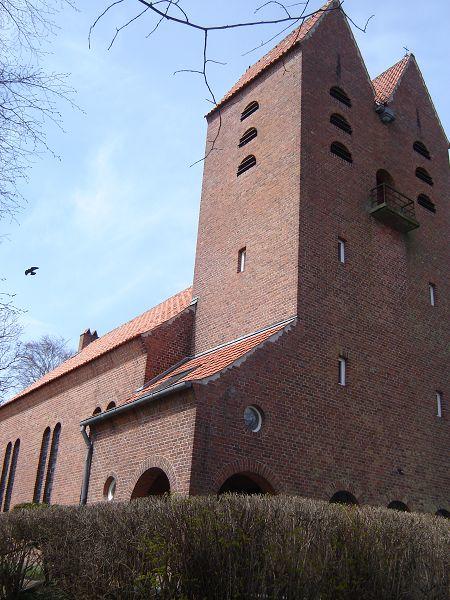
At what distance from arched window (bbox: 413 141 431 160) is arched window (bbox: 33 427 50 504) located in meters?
15.3

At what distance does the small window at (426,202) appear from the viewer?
819 inches

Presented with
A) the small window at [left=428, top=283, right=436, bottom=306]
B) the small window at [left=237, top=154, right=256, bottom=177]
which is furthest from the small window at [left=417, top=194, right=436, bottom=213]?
the small window at [left=237, top=154, right=256, bottom=177]

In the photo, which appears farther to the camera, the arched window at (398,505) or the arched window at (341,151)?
the arched window at (341,151)

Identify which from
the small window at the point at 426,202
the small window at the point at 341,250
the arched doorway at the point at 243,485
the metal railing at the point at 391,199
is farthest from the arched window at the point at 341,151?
the arched doorway at the point at 243,485

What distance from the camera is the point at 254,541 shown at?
19.9 ft

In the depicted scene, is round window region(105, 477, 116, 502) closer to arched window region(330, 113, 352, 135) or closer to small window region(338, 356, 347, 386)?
small window region(338, 356, 347, 386)

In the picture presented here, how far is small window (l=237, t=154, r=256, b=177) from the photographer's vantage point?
19219 millimetres

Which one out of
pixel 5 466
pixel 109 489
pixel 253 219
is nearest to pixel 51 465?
pixel 5 466

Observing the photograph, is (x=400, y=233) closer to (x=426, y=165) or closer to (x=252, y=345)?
(x=426, y=165)

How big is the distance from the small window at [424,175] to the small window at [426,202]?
0.73 m

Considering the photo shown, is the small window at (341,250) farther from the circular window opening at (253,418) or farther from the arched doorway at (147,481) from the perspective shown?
the arched doorway at (147,481)

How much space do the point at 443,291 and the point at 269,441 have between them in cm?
913

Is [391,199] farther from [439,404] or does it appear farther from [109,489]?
[109,489]

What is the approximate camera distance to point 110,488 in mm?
15406
